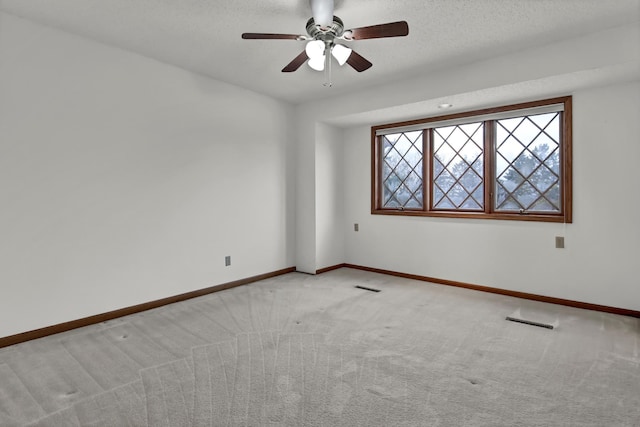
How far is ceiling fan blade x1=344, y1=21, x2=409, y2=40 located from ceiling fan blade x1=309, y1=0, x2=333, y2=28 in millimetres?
155

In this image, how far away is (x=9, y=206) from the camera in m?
2.57

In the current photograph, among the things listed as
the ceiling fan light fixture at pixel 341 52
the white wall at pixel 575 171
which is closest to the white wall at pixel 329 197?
the white wall at pixel 575 171

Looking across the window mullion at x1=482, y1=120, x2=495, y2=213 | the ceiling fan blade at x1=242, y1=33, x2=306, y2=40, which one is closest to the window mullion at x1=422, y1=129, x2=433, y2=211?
the window mullion at x1=482, y1=120, x2=495, y2=213

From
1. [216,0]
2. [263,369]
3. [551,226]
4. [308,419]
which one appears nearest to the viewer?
[308,419]

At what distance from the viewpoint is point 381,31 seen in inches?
88.4

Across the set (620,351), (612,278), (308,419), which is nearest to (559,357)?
(620,351)

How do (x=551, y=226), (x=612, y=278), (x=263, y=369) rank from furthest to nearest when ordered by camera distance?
(x=551, y=226), (x=612, y=278), (x=263, y=369)

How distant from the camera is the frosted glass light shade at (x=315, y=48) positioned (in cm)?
249

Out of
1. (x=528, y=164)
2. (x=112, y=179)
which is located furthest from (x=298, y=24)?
(x=528, y=164)

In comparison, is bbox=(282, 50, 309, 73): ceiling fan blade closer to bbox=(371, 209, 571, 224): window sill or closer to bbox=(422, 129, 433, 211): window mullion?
bbox=(422, 129, 433, 211): window mullion

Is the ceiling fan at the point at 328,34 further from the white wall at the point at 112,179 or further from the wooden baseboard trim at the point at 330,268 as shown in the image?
the wooden baseboard trim at the point at 330,268

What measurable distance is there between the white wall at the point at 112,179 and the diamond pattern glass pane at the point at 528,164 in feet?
9.43

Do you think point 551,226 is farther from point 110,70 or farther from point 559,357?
point 110,70

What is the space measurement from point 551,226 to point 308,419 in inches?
125
